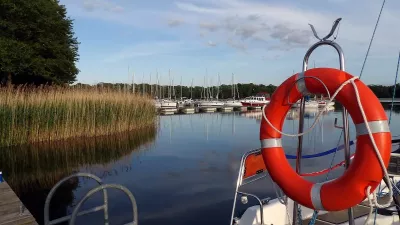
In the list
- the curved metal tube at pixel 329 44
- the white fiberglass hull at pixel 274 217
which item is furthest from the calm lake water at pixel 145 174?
the curved metal tube at pixel 329 44

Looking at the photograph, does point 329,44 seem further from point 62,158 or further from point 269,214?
point 62,158

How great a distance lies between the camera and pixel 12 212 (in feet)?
14.6

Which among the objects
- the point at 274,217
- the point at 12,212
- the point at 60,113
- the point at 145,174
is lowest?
the point at 145,174

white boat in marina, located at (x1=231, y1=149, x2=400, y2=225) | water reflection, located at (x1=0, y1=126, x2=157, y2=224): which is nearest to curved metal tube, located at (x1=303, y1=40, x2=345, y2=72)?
white boat in marina, located at (x1=231, y1=149, x2=400, y2=225)

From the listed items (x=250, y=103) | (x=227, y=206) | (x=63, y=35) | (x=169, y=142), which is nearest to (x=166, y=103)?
(x=250, y=103)

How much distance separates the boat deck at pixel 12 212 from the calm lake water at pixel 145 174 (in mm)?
944

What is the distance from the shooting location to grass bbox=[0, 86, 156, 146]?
11.9 m

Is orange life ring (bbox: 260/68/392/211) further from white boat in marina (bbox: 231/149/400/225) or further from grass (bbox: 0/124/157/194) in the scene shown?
grass (bbox: 0/124/157/194)

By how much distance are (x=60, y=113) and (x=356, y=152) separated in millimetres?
12552

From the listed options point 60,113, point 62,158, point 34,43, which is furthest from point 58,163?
point 34,43

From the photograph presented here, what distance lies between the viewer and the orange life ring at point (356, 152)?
7.64 ft

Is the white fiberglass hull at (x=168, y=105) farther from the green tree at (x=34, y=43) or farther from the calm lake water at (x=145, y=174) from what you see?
the calm lake water at (x=145, y=174)

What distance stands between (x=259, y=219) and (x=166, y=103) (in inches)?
1614

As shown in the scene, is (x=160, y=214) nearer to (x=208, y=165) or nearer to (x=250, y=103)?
(x=208, y=165)
